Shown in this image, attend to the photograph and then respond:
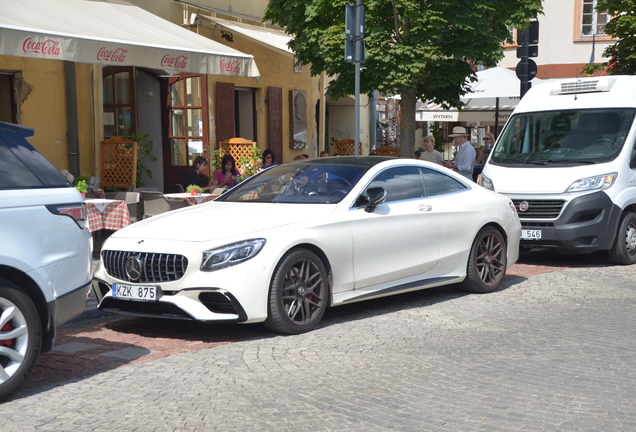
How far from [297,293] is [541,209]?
17.0 ft

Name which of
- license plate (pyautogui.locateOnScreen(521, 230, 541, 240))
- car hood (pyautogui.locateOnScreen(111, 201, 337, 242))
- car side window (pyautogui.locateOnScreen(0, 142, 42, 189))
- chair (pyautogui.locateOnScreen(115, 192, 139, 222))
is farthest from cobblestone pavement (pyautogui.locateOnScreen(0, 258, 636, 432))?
chair (pyautogui.locateOnScreen(115, 192, 139, 222))

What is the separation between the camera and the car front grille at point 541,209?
35.8 ft

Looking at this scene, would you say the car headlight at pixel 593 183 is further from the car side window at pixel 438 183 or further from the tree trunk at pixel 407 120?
the tree trunk at pixel 407 120

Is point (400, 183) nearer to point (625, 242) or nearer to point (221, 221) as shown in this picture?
point (221, 221)

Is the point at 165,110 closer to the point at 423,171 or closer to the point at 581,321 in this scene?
the point at 423,171

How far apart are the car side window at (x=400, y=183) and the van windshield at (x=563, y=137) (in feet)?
11.5

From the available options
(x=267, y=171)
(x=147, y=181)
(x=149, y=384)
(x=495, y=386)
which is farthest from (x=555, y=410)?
(x=147, y=181)

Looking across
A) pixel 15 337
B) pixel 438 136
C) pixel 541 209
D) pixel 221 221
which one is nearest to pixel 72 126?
pixel 541 209

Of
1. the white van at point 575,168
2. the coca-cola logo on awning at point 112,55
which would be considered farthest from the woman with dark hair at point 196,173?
the white van at point 575,168

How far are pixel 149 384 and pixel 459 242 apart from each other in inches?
163

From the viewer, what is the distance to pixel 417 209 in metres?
8.27

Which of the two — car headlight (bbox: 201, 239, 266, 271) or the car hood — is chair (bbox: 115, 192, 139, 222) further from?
car headlight (bbox: 201, 239, 266, 271)

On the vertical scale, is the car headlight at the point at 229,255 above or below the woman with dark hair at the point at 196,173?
below

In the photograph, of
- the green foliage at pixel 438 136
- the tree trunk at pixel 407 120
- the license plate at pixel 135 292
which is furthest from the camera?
the green foliage at pixel 438 136
